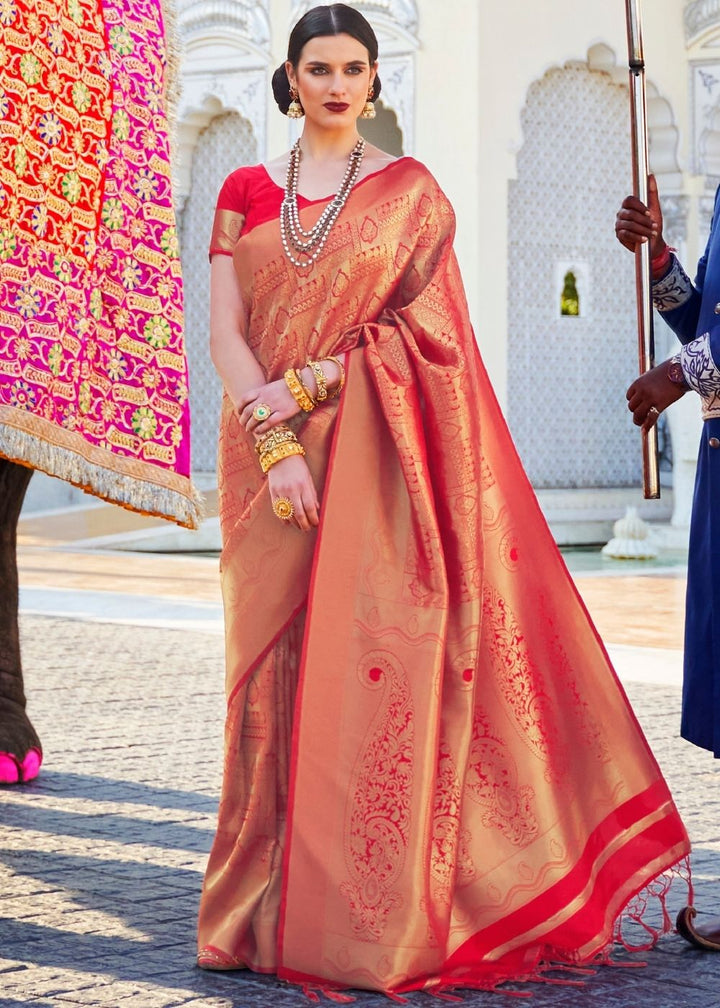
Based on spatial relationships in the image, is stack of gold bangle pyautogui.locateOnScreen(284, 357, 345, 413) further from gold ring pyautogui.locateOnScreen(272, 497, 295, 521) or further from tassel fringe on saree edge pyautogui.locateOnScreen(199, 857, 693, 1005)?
tassel fringe on saree edge pyautogui.locateOnScreen(199, 857, 693, 1005)

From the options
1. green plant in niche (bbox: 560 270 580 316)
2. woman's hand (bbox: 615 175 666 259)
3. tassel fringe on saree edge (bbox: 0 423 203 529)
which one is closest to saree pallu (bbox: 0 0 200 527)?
tassel fringe on saree edge (bbox: 0 423 203 529)

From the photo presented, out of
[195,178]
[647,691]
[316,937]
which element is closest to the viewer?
[316,937]

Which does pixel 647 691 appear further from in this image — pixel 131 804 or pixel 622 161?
pixel 622 161

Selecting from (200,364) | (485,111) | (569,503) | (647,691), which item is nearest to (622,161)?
(485,111)

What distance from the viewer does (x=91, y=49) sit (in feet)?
9.22

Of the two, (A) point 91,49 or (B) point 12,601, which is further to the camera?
(B) point 12,601

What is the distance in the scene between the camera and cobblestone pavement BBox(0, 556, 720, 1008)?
209 centimetres

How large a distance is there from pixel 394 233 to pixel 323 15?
31 centimetres

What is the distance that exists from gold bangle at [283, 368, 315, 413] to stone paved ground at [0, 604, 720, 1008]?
76 cm

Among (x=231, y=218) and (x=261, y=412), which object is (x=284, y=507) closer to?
(x=261, y=412)

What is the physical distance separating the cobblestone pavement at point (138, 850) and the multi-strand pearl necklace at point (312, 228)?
→ 967 millimetres

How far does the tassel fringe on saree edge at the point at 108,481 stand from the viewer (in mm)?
2617

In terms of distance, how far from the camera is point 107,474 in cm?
278

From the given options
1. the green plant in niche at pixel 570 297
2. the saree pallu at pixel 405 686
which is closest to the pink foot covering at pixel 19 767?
the saree pallu at pixel 405 686
